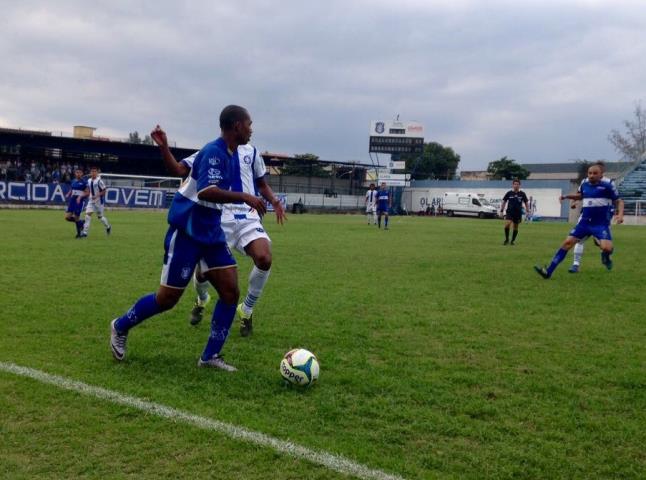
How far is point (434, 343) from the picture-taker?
5.91 meters

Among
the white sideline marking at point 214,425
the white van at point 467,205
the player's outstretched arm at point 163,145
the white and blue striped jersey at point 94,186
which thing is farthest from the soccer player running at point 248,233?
the white van at point 467,205

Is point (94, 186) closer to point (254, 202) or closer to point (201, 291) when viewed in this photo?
point (201, 291)

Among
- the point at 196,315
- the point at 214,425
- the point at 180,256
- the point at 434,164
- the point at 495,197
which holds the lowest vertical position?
the point at 214,425

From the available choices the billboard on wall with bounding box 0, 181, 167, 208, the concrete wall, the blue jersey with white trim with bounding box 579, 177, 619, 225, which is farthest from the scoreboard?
the blue jersey with white trim with bounding box 579, 177, 619, 225

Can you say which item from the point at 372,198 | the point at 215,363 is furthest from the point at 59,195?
the point at 215,363

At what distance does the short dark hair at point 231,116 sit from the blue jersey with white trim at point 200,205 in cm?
13

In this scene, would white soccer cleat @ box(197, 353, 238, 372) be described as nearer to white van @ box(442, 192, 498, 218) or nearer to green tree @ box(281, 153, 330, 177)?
white van @ box(442, 192, 498, 218)

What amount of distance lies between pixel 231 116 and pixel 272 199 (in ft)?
4.87

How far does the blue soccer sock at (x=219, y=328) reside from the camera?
4996 millimetres

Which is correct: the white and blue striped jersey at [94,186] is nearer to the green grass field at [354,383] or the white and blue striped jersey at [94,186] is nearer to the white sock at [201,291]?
the green grass field at [354,383]

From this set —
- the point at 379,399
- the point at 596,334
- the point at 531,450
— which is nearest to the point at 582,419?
the point at 531,450

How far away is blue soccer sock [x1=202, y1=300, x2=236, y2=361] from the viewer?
4996mm

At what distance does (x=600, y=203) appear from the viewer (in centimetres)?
1157

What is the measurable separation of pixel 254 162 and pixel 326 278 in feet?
13.4
